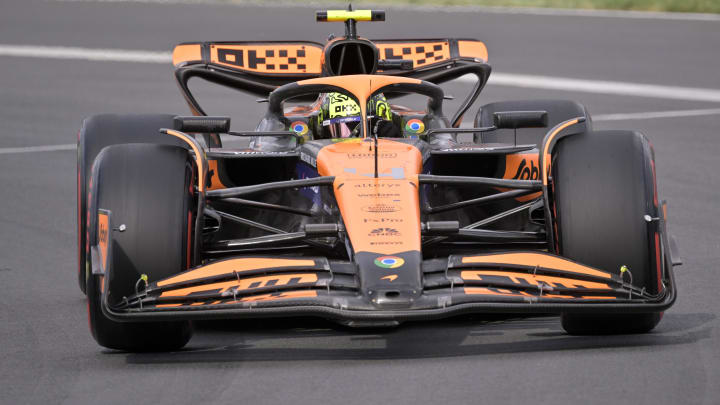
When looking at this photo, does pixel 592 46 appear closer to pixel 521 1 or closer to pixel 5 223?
pixel 521 1

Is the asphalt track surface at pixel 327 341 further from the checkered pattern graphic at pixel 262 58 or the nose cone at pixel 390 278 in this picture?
the checkered pattern graphic at pixel 262 58

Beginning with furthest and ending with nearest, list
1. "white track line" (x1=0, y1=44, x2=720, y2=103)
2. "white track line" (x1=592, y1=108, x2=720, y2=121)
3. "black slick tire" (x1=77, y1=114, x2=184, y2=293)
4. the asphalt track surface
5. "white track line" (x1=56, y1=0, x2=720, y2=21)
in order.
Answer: "white track line" (x1=56, y1=0, x2=720, y2=21) < "white track line" (x1=0, y1=44, x2=720, y2=103) < "white track line" (x1=592, y1=108, x2=720, y2=121) < "black slick tire" (x1=77, y1=114, x2=184, y2=293) < the asphalt track surface

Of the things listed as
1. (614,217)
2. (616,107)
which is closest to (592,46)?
(616,107)

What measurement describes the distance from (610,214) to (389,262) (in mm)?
1237

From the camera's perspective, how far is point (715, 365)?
6.94m

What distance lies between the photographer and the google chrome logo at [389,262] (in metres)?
7.11

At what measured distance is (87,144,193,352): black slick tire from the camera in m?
7.29

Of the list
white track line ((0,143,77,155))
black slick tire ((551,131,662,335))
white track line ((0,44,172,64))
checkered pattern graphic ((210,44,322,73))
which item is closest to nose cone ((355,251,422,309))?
black slick tire ((551,131,662,335))

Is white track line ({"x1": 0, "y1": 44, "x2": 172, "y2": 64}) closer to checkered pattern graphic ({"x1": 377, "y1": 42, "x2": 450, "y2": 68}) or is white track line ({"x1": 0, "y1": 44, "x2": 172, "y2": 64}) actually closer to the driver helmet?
checkered pattern graphic ({"x1": 377, "y1": 42, "x2": 450, "y2": 68})

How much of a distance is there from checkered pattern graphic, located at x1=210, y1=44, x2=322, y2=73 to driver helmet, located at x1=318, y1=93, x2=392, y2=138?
208 centimetres

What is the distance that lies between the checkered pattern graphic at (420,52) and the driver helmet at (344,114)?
88.6 inches

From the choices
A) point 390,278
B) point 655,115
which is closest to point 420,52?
point 390,278

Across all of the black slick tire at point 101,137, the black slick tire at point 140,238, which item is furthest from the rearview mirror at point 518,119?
the black slick tire at point 101,137

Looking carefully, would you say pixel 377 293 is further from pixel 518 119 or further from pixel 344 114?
pixel 344 114
